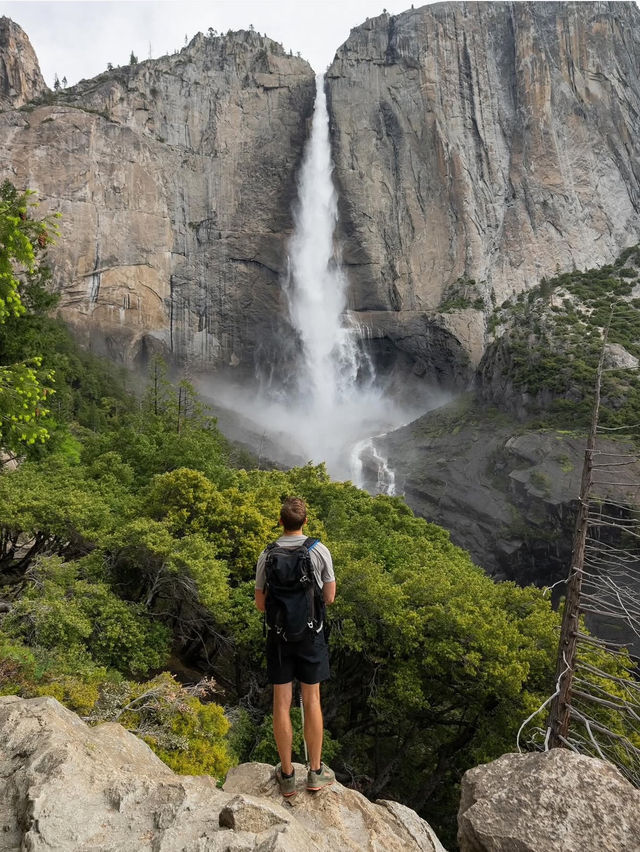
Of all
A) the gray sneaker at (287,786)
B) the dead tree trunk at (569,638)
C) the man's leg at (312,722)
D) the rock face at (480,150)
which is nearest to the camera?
the gray sneaker at (287,786)

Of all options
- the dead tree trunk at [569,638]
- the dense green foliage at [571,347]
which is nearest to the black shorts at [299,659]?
the dead tree trunk at [569,638]

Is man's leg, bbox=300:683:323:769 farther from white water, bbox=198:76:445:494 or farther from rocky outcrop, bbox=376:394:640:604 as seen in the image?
white water, bbox=198:76:445:494

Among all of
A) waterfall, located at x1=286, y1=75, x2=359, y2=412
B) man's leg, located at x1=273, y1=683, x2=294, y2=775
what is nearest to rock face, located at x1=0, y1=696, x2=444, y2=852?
man's leg, located at x1=273, y1=683, x2=294, y2=775

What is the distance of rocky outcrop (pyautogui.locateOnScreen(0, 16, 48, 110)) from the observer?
55562 millimetres

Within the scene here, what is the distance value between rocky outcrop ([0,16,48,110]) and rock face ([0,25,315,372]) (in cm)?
126

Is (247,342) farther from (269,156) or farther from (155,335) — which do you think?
(269,156)

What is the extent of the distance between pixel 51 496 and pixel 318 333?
47785mm

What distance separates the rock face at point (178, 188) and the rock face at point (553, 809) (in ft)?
176

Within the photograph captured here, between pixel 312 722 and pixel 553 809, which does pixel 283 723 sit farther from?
pixel 553 809

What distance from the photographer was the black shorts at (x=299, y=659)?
13.3 feet

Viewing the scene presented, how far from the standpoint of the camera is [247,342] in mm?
59844

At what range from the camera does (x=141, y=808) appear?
3404 mm

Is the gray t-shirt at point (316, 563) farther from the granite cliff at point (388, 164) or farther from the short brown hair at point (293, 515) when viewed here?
the granite cliff at point (388, 164)

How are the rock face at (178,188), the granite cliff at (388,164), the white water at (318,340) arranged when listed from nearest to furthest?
1. the rock face at (178,188)
2. the granite cliff at (388,164)
3. the white water at (318,340)
